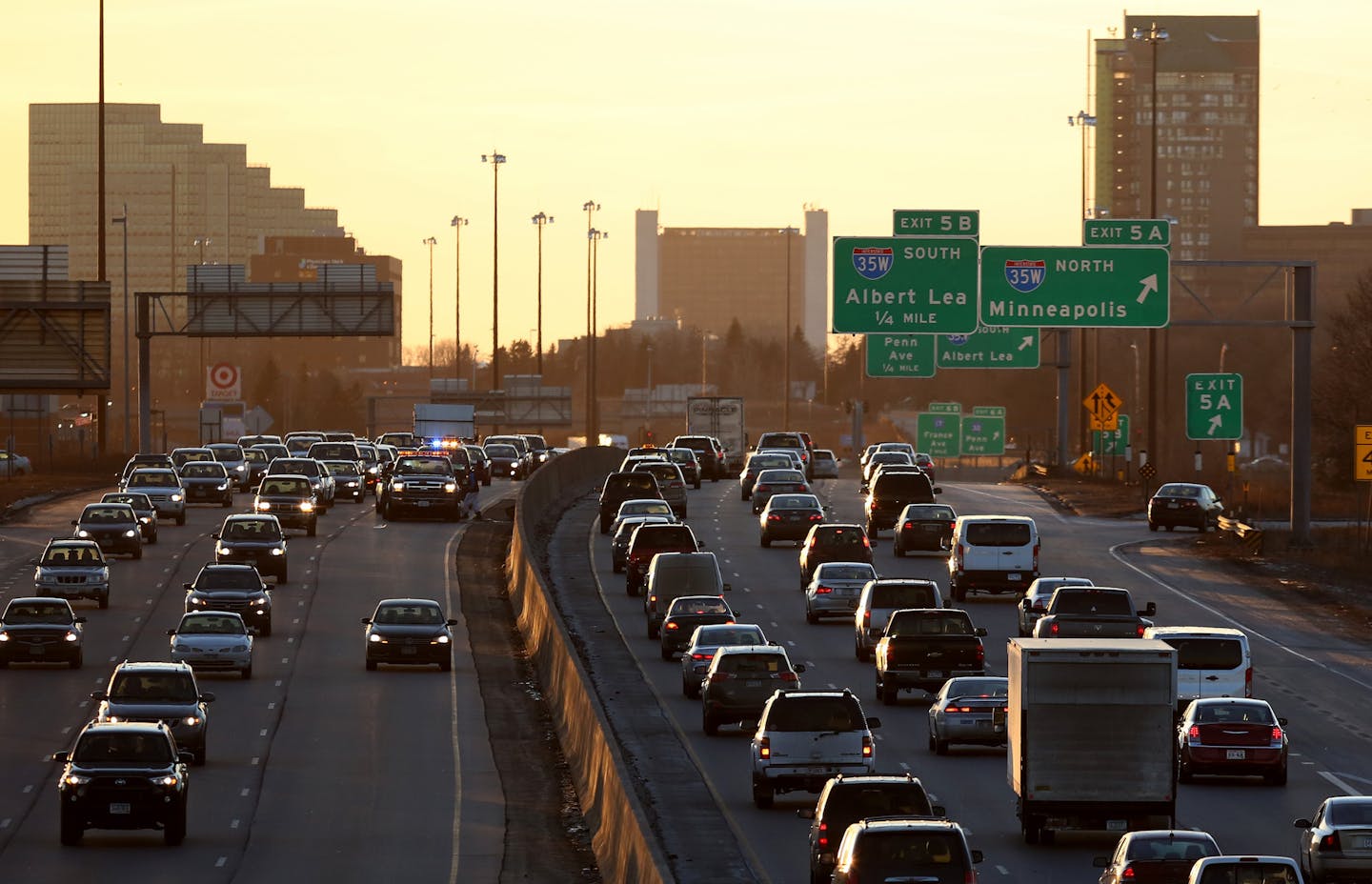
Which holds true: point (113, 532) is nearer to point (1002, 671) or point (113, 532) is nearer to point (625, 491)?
point (625, 491)

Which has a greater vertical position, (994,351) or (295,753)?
(994,351)

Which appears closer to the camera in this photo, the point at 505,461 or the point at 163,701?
the point at 163,701

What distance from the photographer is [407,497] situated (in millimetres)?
74938

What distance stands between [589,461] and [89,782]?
6593 centimetres

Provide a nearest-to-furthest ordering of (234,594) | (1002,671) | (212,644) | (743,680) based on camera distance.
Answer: (743,680)
(1002,671)
(212,644)
(234,594)

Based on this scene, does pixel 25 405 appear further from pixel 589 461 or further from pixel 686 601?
pixel 686 601

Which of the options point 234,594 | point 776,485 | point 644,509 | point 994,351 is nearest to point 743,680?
point 234,594

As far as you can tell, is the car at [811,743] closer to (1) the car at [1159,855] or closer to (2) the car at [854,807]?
(2) the car at [854,807]

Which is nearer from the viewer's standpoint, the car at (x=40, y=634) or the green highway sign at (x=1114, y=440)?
the car at (x=40, y=634)

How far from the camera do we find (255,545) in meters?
57.8

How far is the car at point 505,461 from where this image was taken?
333ft

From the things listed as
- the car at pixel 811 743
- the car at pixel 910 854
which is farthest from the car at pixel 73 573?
the car at pixel 910 854

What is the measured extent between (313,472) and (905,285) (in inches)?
975

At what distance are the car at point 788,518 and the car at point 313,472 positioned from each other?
16.3 metres
